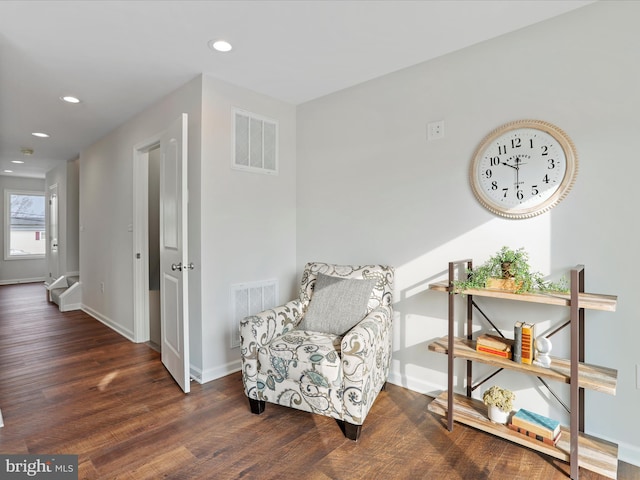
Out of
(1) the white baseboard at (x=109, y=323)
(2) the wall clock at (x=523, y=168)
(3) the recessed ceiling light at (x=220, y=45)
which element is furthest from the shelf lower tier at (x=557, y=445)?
(1) the white baseboard at (x=109, y=323)

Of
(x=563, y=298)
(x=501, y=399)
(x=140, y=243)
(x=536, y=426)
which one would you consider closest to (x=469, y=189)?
(x=563, y=298)

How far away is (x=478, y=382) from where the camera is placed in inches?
91.4

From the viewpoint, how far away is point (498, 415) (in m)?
1.98

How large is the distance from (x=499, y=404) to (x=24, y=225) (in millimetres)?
9726

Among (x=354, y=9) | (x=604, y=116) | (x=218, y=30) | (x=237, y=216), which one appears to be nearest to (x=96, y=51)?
(x=218, y=30)

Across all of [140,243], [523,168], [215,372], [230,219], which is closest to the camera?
[523,168]

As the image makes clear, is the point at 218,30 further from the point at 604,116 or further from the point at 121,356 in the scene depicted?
the point at 121,356

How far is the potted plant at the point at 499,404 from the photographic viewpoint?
196 cm

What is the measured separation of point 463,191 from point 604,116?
2.66 ft

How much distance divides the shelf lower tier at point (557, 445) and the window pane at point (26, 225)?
29.4ft

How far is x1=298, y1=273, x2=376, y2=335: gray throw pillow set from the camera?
2.37m

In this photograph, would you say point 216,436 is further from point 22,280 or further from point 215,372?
point 22,280

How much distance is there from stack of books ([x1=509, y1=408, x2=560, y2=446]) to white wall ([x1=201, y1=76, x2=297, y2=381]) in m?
2.07

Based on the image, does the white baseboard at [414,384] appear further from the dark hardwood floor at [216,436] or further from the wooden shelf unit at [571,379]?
the wooden shelf unit at [571,379]
